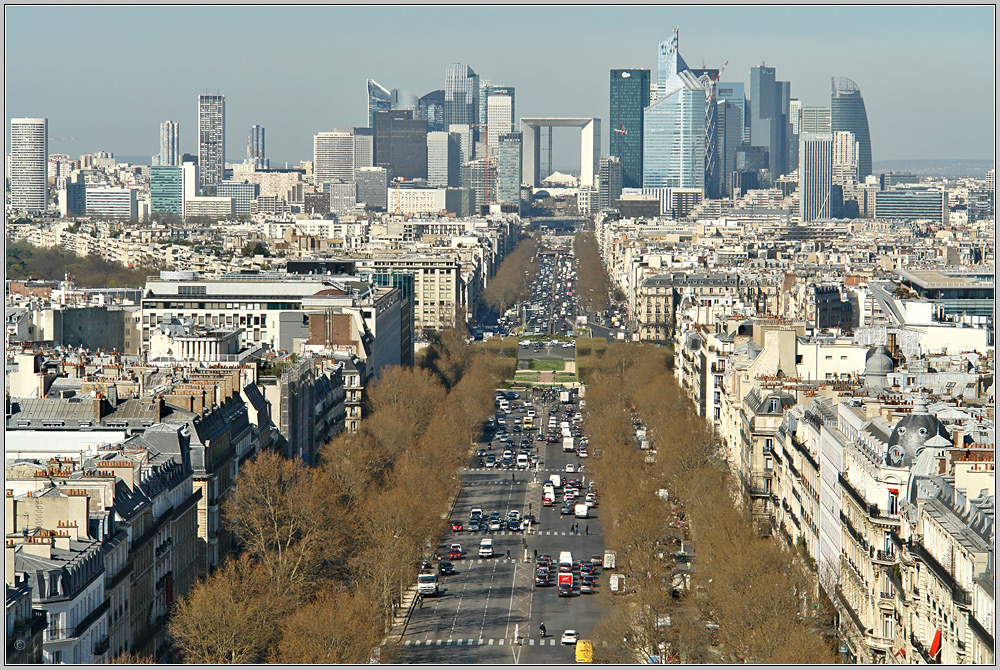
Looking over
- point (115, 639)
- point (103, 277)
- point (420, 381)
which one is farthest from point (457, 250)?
point (115, 639)

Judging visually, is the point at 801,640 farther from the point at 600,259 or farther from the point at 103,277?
the point at 600,259

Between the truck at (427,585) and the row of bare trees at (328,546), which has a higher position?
the row of bare trees at (328,546)

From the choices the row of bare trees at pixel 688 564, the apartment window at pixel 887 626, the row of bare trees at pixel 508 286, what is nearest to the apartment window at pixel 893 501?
the apartment window at pixel 887 626

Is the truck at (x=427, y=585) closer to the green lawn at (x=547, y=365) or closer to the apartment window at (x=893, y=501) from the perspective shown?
the apartment window at (x=893, y=501)

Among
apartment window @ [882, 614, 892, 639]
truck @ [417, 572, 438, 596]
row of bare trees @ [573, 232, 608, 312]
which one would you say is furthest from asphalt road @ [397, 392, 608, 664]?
row of bare trees @ [573, 232, 608, 312]

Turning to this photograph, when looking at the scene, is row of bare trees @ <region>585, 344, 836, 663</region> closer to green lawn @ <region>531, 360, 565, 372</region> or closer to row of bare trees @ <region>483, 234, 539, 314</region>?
green lawn @ <region>531, 360, 565, 372</region>

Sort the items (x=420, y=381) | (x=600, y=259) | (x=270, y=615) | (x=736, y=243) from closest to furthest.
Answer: (x=270, y=615), (x=420, y=381), (x=736, y=243), (x=600, y=259)
